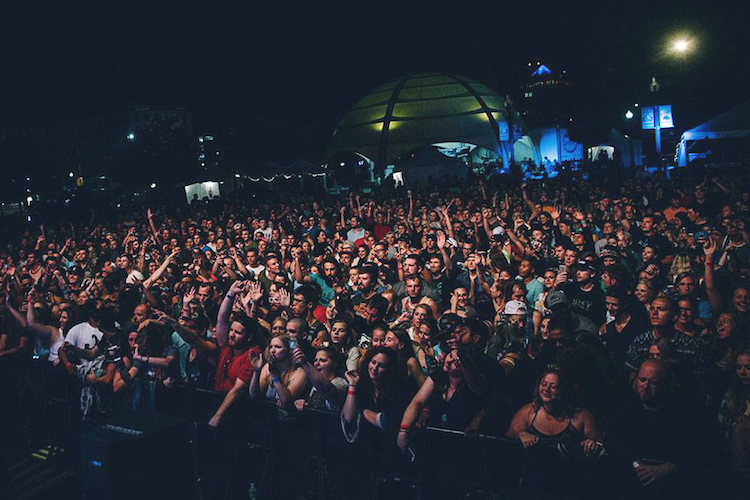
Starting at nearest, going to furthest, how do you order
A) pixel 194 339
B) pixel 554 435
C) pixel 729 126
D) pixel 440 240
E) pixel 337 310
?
pixel 554 435 → pixel 194 339 → pixel 337 310 → pixel 440 240 → pixel 729 126

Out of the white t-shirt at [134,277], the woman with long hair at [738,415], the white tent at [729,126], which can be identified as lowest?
the woman with long hair at [738,415]

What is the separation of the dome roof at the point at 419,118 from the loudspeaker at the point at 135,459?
125ft

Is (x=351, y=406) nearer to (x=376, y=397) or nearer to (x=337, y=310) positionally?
(x=376, y=397)

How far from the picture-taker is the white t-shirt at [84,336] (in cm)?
718

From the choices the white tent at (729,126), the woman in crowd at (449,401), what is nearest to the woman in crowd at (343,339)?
the woman in crowd at (449,401)

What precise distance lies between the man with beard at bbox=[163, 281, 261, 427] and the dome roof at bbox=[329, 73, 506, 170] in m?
35.9

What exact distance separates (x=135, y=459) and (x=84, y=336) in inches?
142

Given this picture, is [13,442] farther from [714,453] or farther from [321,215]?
[321,215]

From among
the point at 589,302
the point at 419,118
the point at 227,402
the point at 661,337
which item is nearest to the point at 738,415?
the point at 661,337

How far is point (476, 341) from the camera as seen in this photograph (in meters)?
5.50

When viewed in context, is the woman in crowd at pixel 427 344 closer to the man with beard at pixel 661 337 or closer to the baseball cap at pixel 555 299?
the baseball cap at pixel 555 299

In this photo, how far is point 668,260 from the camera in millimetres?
8430

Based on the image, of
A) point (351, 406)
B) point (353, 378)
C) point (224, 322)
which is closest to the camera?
point (351, 406)

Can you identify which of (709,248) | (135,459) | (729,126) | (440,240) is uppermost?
(729,126)
